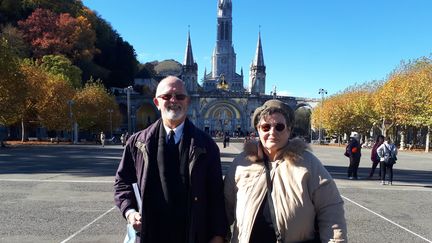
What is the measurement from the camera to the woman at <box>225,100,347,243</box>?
2.95 meters

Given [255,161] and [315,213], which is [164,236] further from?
[315,213]

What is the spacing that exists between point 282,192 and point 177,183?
727 mm

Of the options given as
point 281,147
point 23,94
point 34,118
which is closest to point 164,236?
point 281,147

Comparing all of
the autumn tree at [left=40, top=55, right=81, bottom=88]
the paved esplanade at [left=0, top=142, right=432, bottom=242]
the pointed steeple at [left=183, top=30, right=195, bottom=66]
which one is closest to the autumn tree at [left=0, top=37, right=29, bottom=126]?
the paved esplanade at [left=0, top=142, right=432, bottom=242]

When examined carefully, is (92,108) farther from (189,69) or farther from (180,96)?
(189,69)

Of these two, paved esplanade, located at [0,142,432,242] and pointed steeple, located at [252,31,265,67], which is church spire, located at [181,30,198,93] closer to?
pointed steeple, located at [252,31,265,67]

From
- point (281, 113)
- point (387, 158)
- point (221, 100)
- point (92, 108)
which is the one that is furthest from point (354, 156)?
point (221, 100)

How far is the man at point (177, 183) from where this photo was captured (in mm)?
3156

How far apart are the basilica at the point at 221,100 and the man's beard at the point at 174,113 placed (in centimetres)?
9112

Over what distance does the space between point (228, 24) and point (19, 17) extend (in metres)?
64.5

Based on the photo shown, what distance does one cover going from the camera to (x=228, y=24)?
408 ft

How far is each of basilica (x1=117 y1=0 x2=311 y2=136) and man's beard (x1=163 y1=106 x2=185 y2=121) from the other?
91.1 meters

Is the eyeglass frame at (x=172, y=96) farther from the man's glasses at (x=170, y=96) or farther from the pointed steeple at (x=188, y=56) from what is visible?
the pointed steeple at (x=188, y=56)

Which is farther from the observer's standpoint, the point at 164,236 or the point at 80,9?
the point at 80,9
